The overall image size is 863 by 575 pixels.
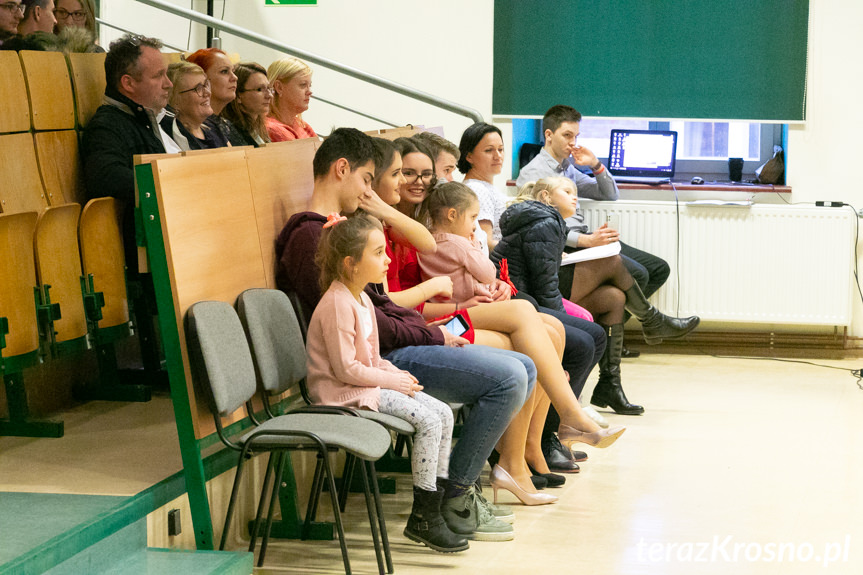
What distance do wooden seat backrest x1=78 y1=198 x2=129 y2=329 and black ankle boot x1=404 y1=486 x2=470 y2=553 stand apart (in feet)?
3.77

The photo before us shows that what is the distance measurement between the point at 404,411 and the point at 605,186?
349 cm

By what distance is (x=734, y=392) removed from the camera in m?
5.41

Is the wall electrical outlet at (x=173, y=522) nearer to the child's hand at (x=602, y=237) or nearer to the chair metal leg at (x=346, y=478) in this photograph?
the chair metal leg at (x=346, y=478)

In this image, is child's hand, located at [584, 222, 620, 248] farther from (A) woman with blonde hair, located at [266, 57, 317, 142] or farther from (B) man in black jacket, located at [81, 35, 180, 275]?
(B) man in black jacket, located at [81, 35, 180, 275]

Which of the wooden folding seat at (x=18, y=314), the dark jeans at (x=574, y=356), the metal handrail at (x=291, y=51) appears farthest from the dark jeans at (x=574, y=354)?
the wooden folding seat at (x=18, y=314)

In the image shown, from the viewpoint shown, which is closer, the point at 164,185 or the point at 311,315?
the point at 164,185

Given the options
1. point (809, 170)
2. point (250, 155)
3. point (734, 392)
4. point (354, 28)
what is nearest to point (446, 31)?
point (354, 28)

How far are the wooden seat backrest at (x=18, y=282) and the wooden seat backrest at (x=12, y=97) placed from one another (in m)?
0.42

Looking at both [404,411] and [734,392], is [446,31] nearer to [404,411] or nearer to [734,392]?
[734,392]

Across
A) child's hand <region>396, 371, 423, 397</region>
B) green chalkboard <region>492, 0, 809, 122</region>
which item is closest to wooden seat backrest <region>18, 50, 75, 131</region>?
child's hand <region>396, 371, 423, 397</region>

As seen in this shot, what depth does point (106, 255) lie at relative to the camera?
11.3 ft

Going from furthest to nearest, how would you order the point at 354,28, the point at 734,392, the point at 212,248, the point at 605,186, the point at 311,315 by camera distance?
the point at 354,28, the point at 605,186, the point at 734,392, the point at 311,315, the point at 212,248

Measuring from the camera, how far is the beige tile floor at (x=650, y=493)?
9.88 feet

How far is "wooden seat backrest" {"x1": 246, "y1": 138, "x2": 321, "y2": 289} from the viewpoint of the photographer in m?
3.23
